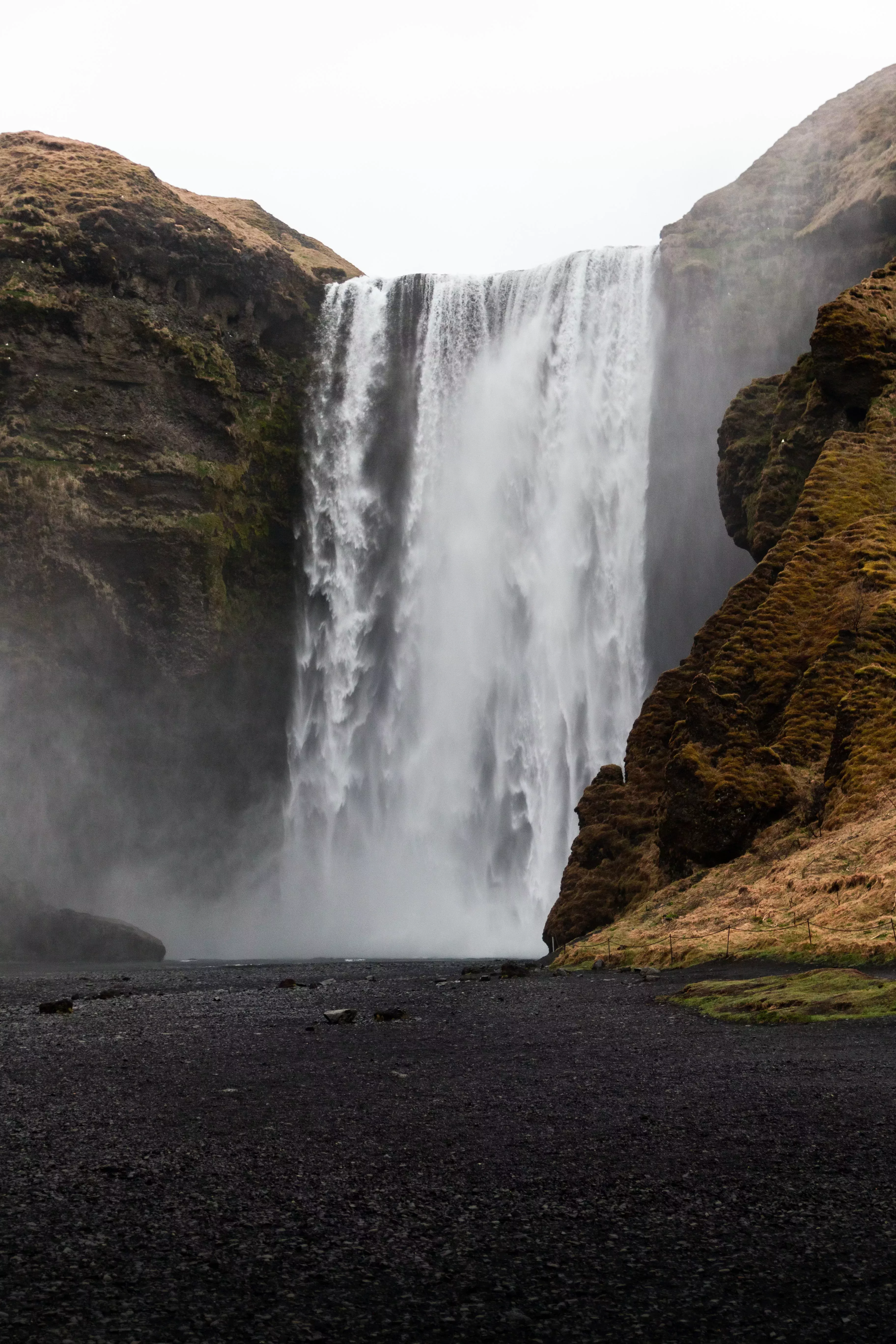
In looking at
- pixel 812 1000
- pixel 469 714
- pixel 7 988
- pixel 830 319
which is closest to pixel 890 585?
pixel 830 319

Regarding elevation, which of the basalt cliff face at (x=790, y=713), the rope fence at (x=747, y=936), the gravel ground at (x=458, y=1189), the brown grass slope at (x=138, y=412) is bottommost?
the gravel ground at (x=458, y=1189)

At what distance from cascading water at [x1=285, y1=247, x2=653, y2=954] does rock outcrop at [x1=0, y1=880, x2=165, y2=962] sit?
7501 millimetres

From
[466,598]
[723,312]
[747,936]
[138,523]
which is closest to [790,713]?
[747,936]

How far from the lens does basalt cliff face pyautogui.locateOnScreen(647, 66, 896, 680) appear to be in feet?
144

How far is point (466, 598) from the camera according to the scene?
46562 millimetres

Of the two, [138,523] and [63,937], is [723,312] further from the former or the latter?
[63,937]

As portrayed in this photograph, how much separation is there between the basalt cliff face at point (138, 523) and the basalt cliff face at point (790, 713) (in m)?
25.5

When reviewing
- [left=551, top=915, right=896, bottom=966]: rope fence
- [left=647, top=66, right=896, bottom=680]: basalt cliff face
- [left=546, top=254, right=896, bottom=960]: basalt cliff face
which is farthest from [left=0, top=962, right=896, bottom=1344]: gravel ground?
[left=647, top=66, right=896, bottom=680]: basalt cliff face

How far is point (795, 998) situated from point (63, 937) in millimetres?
31920

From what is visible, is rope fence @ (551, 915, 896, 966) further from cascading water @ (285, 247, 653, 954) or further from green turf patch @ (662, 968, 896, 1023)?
cascading water @ (285, 247, 653, 954)

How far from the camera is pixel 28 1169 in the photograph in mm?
5766

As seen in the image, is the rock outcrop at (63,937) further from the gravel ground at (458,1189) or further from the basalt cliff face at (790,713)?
the gravel ground at (458,1189)

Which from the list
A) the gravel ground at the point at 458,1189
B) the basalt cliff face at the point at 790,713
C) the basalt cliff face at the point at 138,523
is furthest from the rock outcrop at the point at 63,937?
the gravel ground at the point at 458,1189

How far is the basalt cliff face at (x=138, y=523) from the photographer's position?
4581 cm
